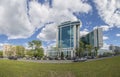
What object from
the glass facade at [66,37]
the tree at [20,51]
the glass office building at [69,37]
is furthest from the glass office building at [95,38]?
the tree at [20,51]

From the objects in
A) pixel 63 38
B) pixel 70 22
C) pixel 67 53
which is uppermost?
pixel 70 22

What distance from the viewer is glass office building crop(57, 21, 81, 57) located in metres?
125

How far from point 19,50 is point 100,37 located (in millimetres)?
58990

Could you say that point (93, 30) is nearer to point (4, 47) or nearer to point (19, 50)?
point (19, 50)

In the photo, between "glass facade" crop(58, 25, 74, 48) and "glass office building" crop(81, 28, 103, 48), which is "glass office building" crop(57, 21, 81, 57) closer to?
"glass facade" crop(58, 25, 74, 48)

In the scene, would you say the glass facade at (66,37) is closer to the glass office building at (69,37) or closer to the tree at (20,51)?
the glass office building at (69,37)

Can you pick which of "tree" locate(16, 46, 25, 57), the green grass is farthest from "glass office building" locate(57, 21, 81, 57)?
the green grass

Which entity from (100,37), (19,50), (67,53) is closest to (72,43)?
(67,53)

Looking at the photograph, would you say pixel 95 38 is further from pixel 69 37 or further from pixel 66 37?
pixel 66 37

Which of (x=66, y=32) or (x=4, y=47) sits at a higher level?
(x=66, y=32)

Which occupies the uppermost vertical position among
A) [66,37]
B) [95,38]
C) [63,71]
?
[66,37]

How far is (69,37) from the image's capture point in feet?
430

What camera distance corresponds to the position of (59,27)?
143m

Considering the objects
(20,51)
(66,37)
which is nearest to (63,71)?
(20,51)
